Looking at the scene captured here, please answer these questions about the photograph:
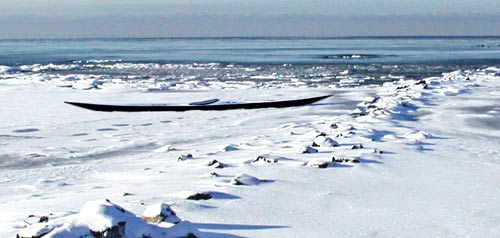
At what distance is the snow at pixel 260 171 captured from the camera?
5.54 m

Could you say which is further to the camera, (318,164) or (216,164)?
(216,164)

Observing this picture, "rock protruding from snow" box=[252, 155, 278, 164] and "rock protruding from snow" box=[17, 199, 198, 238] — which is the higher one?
"rock protruding from snow" box=[17, 199, 198, 238]

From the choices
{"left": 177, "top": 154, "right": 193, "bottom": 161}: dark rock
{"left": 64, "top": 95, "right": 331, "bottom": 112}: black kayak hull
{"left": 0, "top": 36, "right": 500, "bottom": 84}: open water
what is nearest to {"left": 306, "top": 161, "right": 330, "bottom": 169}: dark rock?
{"left": 177, "top": 154, "right": 193, "bottom": 161}: dark rock

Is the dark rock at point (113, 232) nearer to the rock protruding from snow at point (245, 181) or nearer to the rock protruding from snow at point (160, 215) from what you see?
the rock protruding from snow at point (160, 215)

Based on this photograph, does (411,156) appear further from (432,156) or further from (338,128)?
(338,128)

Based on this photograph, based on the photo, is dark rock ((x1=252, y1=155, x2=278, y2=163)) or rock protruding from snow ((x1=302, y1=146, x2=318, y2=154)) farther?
rock protruding from snow ((x1=302, y1=146, x2=318, y2=154))

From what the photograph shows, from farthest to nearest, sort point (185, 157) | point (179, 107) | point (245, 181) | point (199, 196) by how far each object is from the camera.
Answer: point (179, 107) < point (185, 157) < point (245, 181) < point (199, 196)

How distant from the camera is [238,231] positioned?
17.3ft

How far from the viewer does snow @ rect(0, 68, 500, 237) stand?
554 centimetres

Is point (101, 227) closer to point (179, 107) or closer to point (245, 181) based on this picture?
point (245, 181)

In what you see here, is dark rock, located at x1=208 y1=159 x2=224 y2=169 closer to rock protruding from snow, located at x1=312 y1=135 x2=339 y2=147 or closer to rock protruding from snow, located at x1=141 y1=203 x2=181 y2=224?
rock protruding from snow, located at x1=312 y1=135 x2=339 y2=147

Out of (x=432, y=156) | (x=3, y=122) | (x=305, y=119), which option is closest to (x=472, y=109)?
(x=305, y=119)

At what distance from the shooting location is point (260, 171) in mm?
8070

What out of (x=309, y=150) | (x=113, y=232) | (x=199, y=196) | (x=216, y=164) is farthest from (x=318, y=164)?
(x=113, y=232)
